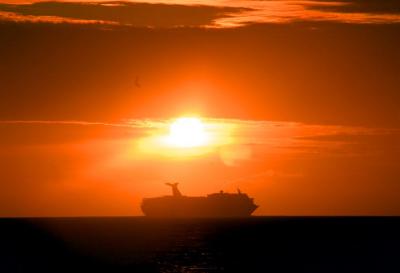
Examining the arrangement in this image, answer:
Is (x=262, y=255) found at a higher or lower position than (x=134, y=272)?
higher

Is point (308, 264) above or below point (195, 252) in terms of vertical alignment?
below

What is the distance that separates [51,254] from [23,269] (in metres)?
33.4

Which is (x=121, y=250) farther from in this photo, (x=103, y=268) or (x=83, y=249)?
(x=103, y=268)

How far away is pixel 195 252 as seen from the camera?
13038 centimetres

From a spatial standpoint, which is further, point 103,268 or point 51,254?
point 51,254

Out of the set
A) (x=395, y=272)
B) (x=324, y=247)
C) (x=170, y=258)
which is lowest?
(x=395, y=272)

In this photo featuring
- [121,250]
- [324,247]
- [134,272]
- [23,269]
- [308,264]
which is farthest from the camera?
[324,247]

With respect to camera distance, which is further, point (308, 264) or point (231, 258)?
point (231, 258)

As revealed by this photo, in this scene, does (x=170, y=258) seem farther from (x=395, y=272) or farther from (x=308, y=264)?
(x=395, y=272)

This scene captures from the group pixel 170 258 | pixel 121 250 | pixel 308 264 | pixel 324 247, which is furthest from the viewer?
pixel 324 247

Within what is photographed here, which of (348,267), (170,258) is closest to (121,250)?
(170,258)

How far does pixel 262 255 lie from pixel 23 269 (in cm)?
3854

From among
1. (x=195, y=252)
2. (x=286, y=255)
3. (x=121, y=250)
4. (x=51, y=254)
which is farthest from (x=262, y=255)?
(x=51, y=254)

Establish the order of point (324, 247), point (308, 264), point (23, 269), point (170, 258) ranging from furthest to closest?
1. point (324, 247)
2. point (170, 258)
3. point (308, 264)
4. point (23, 269)
